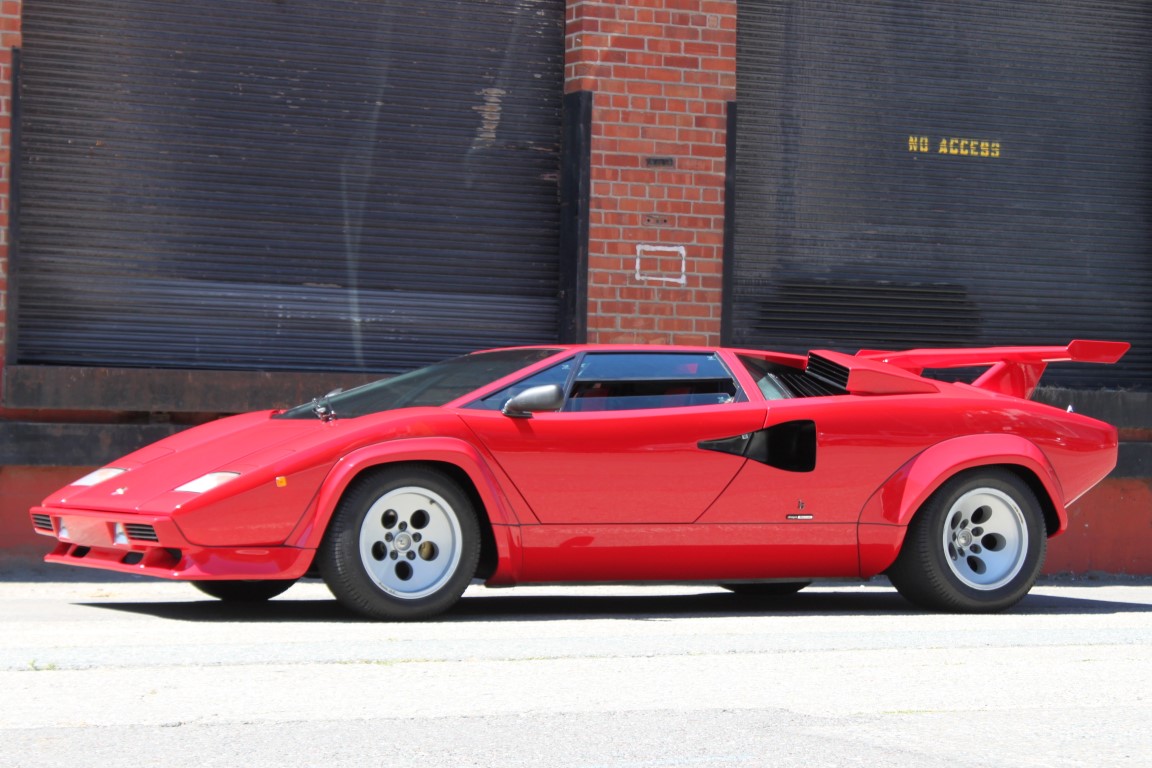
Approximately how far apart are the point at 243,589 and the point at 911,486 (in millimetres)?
3349

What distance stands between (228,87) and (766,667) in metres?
6.95

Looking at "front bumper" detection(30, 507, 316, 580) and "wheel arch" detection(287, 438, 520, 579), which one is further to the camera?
"wheel arch" detection(287, 438, 520, 579)

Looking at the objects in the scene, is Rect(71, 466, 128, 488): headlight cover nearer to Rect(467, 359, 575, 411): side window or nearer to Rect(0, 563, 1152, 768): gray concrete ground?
Rect(0, 563, 1152, 768): gray concrete ground

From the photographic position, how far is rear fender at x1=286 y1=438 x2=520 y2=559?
24.1 ft

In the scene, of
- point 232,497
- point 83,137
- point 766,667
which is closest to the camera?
point 766,667

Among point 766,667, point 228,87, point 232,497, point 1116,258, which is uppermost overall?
point 228,87

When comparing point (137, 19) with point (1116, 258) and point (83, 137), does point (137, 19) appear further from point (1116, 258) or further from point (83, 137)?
point (1116, 258)

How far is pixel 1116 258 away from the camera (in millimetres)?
14125

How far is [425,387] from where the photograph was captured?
327 inches

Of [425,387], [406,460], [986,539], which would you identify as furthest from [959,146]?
[406,460]

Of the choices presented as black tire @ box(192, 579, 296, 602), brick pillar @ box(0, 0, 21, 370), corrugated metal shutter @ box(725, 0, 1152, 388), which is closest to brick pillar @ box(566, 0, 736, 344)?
corrugated metal shutter @ box(725, 0, 1152, 388)

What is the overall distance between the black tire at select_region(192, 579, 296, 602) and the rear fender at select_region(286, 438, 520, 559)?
1202 millimetres

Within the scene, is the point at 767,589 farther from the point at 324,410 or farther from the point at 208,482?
the point at 208,482

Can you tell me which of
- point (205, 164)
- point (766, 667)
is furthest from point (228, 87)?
point (766, 667)
